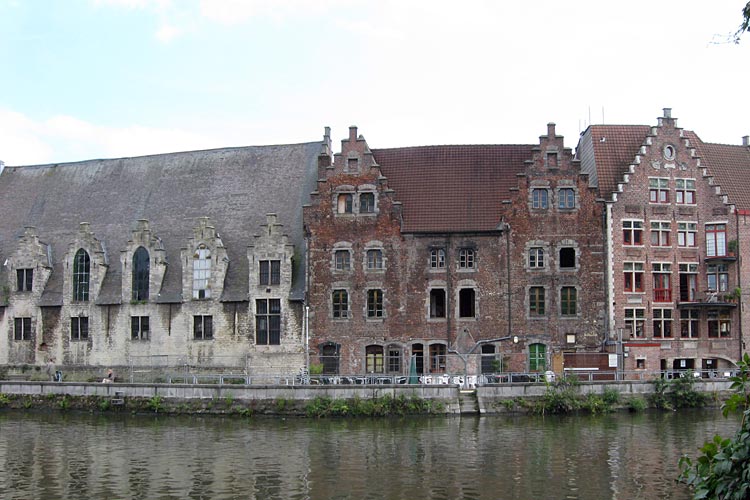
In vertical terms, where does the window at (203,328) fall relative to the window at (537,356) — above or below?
above

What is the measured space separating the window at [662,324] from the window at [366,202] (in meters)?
15.9

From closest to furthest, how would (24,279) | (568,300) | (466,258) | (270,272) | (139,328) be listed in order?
(568,300) → (466,258) → (270,272) → (139,328) → (24,279)

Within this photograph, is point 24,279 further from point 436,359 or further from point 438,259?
point 436,359

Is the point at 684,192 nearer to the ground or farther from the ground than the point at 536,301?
farther from the ground

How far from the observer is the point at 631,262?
46.4 m

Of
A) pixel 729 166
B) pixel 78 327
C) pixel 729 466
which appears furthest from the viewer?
pixel 729 166

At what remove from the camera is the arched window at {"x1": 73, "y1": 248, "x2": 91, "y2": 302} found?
5037 centimetres

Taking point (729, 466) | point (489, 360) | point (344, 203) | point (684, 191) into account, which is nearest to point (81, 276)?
point (344, 203)

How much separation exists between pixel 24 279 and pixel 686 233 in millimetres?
37252

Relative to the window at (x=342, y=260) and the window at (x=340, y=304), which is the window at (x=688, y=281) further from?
the window at (x=340, y=304)

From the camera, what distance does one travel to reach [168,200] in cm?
5288

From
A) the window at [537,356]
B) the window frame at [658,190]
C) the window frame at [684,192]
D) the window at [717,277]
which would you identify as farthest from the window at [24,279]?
the window at [717,277]

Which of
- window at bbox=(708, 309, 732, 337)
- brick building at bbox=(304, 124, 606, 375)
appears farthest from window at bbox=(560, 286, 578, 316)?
window at bbox=(708, 309, 732, 337)

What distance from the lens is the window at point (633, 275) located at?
152 ft
